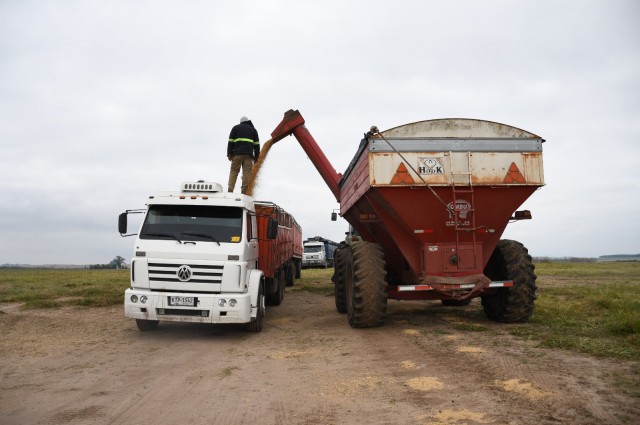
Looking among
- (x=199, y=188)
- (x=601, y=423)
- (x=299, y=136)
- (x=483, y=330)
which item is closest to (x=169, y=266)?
(x=199, y=188)

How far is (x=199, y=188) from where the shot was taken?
9.21 metres

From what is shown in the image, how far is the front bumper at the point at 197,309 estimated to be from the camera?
26.5 feet

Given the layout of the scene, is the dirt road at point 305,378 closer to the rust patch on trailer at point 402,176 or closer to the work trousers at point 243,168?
the rust patch on trailer at point 402,176

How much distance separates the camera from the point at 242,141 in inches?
455

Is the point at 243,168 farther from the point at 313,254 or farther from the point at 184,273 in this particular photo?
the point at 313,254

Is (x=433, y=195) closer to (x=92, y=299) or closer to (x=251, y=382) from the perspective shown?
Answer: (x=251, y=382)

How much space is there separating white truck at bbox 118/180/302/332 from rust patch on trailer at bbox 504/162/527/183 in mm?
4907

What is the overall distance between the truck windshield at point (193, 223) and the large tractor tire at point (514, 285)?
5.16m

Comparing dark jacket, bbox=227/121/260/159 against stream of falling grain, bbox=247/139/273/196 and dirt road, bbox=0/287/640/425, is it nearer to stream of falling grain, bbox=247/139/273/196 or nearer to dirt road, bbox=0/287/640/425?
stream of falling grain, bbox=247/139/273/196

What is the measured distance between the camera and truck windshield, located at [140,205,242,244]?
8.56 m

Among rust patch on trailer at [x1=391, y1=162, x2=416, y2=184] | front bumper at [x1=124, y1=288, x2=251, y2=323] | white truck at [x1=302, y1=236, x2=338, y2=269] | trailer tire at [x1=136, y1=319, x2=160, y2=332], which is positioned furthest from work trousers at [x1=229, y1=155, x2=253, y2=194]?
white truck at [x1=302, y1=236, x2=338, y2=269]

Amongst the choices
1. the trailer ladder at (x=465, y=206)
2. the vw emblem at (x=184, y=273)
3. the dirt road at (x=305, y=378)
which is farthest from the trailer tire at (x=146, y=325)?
the trailer ladder at (x=465, y=206)

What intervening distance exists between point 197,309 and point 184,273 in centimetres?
67

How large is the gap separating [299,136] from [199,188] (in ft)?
20.7
